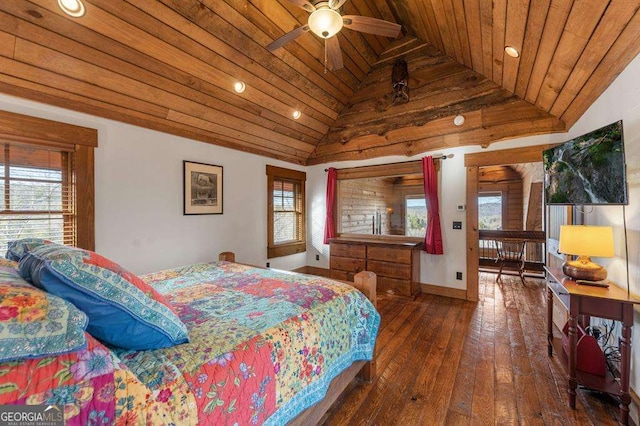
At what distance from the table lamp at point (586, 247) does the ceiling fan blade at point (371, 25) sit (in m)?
2.06

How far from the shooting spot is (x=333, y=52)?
8.34ft

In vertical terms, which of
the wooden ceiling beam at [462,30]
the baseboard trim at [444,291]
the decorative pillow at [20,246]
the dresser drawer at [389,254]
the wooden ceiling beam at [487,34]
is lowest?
the baseboard trim at [444,291]

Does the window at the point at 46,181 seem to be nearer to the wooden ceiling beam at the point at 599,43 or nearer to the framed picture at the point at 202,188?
the framed picture at the point at 202,188

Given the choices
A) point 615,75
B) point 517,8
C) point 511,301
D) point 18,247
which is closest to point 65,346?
point 18,247

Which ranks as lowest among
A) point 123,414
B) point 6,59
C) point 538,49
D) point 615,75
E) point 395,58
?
point 123,414

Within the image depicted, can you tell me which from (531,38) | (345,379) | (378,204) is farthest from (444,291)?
(531,38)

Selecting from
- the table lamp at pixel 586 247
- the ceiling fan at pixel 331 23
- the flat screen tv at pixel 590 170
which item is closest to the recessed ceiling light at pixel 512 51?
the flat screen tv at pixel 590 170

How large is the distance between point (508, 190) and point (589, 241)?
5721 mm

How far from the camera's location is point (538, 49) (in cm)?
222

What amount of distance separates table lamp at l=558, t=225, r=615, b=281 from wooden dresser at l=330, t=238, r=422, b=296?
78.5 inches

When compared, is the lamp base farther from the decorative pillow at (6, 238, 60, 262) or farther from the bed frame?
the decorative pillow at (6, 238, 60, 262)

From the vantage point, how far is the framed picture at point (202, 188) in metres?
3.52

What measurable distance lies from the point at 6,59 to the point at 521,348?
16.4 ft

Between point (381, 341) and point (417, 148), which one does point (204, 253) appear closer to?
point (381, 341)
